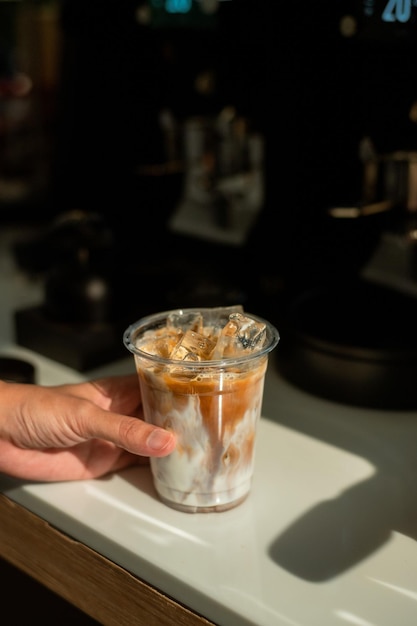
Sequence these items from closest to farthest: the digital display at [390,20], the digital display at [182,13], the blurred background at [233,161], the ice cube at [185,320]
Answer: the ice cube at [185,320], the digital display at [390,20], the blurred background at [233,161], the digital display at [182,13]

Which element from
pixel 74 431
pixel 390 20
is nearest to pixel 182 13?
pixel 390 20

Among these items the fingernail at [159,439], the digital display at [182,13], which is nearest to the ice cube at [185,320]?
the fingernail at [159,439]

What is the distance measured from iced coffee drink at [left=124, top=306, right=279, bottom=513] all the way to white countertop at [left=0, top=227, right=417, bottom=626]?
32 mm

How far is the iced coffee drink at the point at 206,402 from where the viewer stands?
0.79 meters

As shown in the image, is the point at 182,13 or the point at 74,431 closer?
the point at 74,431

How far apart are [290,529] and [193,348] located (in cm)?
23

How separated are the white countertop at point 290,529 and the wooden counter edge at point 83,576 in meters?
0.01

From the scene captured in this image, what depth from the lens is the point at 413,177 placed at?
114 centimetres

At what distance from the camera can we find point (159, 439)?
0.79m

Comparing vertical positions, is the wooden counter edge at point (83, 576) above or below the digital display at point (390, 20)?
below

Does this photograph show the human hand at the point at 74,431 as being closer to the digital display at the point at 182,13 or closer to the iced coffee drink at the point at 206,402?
the iced coffee drink at the point at 206,402

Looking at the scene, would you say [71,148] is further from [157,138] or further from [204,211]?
[204,211]

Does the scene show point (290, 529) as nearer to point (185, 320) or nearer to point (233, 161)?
point (185, 320)

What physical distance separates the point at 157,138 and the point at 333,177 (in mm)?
479
